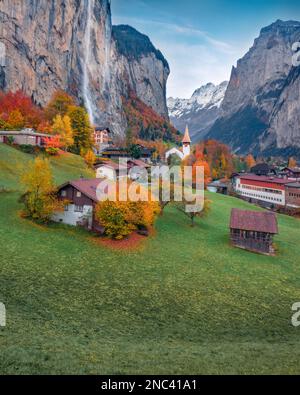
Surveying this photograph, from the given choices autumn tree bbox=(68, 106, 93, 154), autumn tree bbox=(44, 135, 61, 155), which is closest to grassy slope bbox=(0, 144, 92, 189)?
autumn tree bbox=(44, 135, 61, 155)

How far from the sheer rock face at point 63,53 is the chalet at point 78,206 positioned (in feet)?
258

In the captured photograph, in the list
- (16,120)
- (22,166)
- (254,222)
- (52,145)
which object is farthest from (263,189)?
(16,120)

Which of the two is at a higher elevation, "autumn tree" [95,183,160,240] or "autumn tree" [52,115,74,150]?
"autumn tree" [52,115,74,150]

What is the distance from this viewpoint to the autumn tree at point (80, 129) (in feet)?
245

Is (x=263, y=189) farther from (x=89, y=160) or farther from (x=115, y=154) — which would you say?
(x=115, y=154)

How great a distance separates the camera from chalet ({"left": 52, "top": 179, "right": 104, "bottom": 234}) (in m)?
34.1

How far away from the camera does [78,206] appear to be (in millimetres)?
34688

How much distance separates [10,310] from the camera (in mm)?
18266

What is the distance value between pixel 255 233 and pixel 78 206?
67.5ft

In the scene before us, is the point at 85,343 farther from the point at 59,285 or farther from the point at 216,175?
the point at 216,175

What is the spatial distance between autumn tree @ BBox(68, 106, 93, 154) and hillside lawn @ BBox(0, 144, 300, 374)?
39.9 m

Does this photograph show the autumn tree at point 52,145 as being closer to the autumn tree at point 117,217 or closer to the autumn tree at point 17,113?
the autumn tree at point 17,113

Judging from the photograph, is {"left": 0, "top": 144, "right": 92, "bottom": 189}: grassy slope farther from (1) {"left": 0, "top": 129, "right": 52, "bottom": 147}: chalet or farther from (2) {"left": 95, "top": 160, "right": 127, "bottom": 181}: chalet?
(1) {"left": 0, "top": 129, "right": 52, "bottom": 147}: chalet

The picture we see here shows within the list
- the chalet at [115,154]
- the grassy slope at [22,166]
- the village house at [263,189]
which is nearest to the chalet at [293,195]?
the village house at [263,189]
